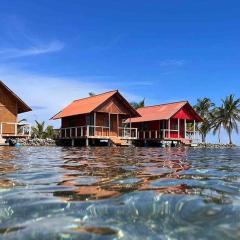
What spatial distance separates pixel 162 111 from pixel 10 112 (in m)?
15.1

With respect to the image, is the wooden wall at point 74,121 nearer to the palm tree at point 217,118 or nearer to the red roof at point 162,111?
the red roof at point 162,111

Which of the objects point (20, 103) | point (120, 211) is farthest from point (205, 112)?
point (120, 211)

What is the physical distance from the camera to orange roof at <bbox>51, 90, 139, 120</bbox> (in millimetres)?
33481

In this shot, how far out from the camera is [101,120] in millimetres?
34812

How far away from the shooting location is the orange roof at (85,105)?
3348cm

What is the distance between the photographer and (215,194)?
3895mm

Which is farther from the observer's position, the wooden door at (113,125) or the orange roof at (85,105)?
the wooden door at (113,125)

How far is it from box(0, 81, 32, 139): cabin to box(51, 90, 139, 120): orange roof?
5.40 meters

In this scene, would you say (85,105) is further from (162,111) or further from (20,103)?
(162,111)

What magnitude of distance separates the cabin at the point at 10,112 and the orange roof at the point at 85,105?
540 cm

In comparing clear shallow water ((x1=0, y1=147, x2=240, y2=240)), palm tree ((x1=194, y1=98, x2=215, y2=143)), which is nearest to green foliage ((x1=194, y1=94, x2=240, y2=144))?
palm tree ((x1=194, y1=98, x2=215, y2=143))

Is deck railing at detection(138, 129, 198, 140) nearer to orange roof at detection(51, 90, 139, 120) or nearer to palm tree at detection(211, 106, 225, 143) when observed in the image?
orange roof at detection(51, 90, 139, 120)

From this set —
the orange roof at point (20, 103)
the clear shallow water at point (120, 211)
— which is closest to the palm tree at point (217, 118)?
the orange roof at point (20, 103)

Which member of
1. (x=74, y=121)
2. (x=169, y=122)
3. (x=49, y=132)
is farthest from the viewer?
(x=49, y=132)
